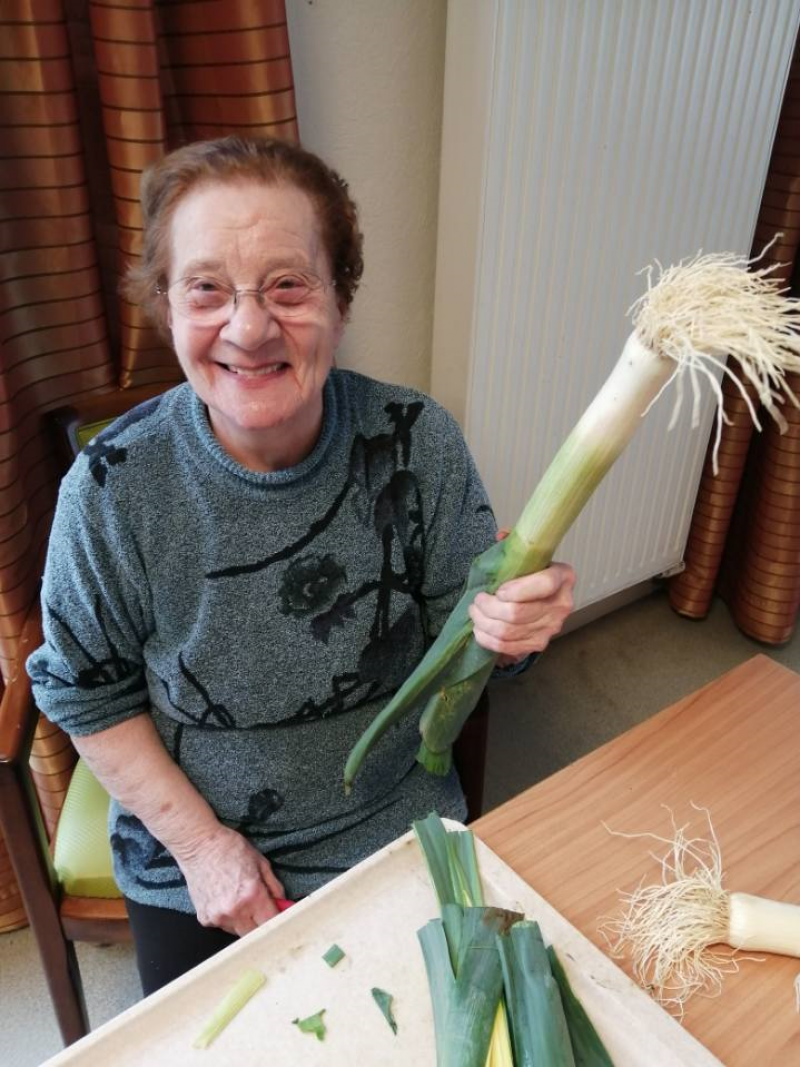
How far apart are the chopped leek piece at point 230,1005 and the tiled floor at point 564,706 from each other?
98cm

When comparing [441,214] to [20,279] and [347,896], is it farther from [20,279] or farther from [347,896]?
[347,896]

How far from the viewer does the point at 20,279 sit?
1226mm

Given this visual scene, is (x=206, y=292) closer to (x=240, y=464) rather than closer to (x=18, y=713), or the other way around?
(x=240, y=464)

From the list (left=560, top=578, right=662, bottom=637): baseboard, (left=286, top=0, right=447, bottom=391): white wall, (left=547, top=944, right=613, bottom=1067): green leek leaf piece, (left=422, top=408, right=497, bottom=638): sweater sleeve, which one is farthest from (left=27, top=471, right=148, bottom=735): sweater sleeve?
(left=560, top=578, right=662, bottom=637): baseboard

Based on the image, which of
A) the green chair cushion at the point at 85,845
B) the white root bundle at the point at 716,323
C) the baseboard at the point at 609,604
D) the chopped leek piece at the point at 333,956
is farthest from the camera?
the baseboard at the point at 609,604

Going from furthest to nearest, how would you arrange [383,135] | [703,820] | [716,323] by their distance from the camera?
1. [383,135]
2. [703,820]
3. [716,323]

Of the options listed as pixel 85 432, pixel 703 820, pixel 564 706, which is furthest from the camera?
pixel 564 706

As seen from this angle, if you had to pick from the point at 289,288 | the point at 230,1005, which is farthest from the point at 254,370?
the point at 230,1005

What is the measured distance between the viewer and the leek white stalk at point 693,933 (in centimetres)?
78

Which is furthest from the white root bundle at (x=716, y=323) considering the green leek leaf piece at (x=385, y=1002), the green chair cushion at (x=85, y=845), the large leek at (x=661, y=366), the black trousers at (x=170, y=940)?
the green chair cushion at (x=85, y=845)

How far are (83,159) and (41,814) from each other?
92cm

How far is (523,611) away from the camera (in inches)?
34.3

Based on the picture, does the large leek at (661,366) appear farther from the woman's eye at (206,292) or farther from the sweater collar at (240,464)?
the woman's eye at (206,292)

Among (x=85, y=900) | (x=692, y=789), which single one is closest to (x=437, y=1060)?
(x=692, y=789)
